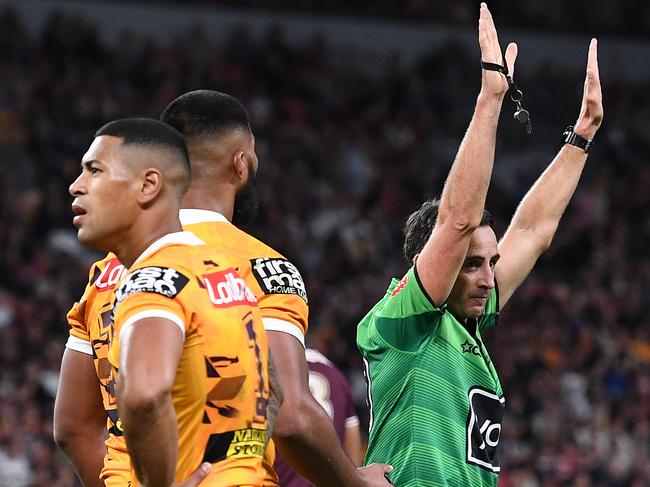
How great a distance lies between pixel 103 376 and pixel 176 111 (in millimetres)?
887

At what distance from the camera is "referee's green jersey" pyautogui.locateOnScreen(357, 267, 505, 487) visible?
13.6ft

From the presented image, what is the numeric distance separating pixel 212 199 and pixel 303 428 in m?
0.78

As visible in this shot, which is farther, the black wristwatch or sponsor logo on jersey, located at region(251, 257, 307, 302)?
the black wristwatch

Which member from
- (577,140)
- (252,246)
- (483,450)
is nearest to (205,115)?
(252,246)

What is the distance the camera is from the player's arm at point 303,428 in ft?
12.1

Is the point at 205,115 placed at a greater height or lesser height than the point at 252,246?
greater

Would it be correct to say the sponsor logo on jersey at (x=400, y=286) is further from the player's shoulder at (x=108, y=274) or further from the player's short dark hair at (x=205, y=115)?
the player's shoulder at (x=108, y=274)

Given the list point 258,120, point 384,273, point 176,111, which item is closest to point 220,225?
point 176,111

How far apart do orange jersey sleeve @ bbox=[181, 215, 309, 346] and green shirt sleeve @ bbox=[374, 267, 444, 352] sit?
0.43 meters

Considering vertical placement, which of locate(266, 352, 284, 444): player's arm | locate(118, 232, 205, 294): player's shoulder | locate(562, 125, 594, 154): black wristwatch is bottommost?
locate(266, 352, 284, 444): player's arm

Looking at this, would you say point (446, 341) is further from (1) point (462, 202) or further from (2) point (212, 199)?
(2) point (212, 199)

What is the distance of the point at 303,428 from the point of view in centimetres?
369

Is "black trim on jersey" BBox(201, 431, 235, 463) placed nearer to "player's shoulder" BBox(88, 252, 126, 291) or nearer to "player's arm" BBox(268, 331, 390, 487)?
"player's arm" BBox(268, 331, 390, 487)

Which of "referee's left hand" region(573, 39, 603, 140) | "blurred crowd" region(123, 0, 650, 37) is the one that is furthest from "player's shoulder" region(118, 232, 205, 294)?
"blurred crowd" region(123, 0, 650, 37)
